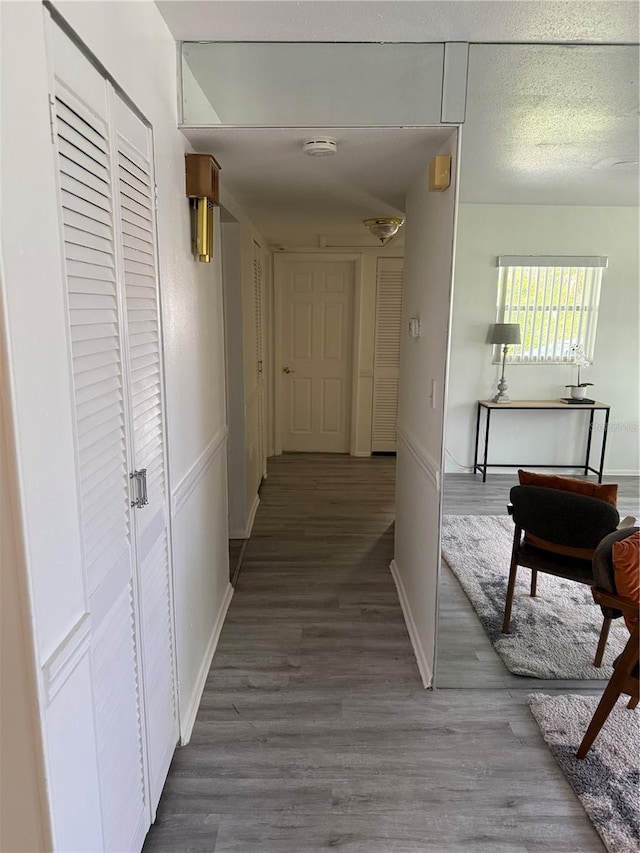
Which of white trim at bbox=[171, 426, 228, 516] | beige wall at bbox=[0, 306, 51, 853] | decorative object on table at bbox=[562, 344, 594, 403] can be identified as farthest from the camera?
decorative object on table at bbox=[562, 344, 594, 403]

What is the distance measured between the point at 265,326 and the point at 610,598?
3923 mm

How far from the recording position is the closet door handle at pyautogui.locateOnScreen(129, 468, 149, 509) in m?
1.33

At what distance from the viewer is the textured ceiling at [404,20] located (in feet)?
4.95

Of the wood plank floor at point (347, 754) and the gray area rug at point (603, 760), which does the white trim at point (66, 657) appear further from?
the gray area rug at point (603, 760)

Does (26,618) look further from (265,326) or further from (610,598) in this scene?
(265,326)

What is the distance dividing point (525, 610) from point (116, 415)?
2182 millimetres

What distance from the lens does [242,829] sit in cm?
154

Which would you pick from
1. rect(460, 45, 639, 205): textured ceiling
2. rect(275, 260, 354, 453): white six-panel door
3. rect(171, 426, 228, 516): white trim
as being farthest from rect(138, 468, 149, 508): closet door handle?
rect(275, 260, 354, 453): white six-panel door

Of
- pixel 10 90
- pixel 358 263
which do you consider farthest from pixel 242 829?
pixel 358 263

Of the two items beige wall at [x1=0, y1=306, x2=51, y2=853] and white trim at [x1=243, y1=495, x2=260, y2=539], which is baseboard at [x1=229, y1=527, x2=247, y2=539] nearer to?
white trim at [x1=243, y1=495, x2=260, y2=539]

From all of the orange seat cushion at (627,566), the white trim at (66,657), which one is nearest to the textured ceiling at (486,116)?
the orange seat cushion at (627,566)

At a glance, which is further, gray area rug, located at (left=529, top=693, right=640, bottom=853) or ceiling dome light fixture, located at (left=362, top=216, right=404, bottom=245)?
ceiling dome light fixture, located at (left=362, top=216, right=404, bottom=245)

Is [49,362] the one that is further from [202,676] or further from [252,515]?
[252,515]

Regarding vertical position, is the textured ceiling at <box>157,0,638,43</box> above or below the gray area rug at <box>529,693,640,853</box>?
above
